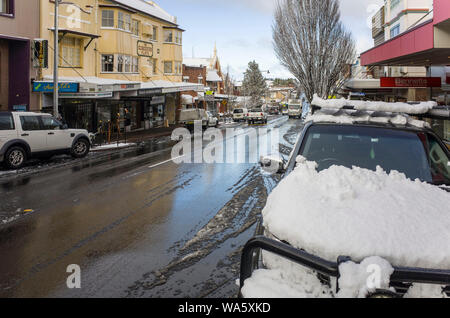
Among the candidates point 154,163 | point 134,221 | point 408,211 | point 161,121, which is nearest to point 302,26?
point 161,121

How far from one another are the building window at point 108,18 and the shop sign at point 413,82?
Answer: 67.2 feet

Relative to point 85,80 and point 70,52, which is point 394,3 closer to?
point 85,80

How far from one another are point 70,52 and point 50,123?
40.1 feet

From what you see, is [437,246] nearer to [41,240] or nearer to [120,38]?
[41,240]

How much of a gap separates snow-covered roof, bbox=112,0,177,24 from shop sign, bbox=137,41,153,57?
2817mm

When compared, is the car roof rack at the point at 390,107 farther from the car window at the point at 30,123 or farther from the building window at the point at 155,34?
the building window at the point at 155,34

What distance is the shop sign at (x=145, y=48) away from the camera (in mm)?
35084

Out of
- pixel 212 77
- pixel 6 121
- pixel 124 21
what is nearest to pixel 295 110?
pixel 212 77

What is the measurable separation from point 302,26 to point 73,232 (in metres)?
29.7

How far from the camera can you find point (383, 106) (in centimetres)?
473

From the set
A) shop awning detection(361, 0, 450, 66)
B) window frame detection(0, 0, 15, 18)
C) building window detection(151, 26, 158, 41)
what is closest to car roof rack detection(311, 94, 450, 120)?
shop awning detection(361, 0, 450, 66)

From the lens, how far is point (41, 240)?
6.62 meters

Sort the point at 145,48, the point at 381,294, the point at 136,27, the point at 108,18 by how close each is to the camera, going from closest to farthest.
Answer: the point at 381,294 < the point at 108,18 < the point at 136,27 < the point at 145,48

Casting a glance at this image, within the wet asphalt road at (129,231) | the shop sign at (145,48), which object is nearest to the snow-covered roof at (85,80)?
the shop sign at (145,48)
